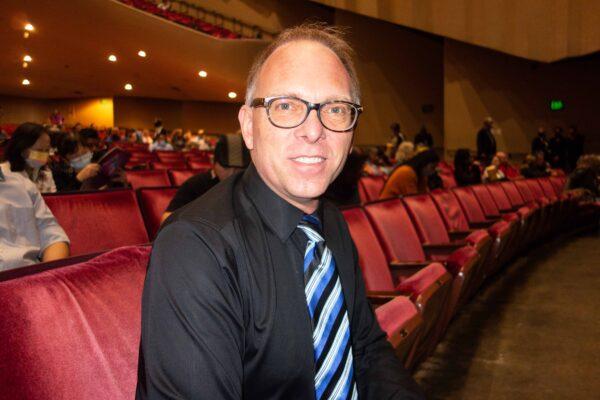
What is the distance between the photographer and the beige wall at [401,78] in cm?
1477

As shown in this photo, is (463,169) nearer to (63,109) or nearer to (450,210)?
(450,210)

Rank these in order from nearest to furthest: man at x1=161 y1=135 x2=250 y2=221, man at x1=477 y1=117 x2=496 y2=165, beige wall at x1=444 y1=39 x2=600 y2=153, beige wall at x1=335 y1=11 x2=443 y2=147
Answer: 1. man at x1=161 y1=135 x2=250 y2=221
2. man at x1=477 y1=117 x2=496 y2=165
3. beige wall at x1=444 y1=39 x2=600 y2=153
4. beige wall at x1=335 y1=11 x2=443 y2=147

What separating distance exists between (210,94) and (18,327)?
22.2 metres

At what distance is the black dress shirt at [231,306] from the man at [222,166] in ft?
5.41

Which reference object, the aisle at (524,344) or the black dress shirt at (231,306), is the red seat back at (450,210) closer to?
the aisle at (524,344)

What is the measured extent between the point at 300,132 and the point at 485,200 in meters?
5.02

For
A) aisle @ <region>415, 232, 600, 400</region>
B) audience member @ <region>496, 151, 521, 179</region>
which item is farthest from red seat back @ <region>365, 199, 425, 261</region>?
audience member @ <region>496, 151, 521, 179</region>

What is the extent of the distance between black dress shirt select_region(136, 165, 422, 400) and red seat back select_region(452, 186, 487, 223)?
3.81m

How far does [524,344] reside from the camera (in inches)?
117

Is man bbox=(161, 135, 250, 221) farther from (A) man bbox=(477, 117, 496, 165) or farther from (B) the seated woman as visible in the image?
(A) man bbox=(477, 117, 496, 165)

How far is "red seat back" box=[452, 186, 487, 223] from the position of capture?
480cm

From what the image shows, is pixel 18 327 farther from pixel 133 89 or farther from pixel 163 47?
pixel 133 89

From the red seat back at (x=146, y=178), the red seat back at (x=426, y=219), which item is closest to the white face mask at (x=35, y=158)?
the red seat back at (x=146, y=178)

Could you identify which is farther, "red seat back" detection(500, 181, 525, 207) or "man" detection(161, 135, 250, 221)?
"red seat back" detection(500, 181, 525, 207)
